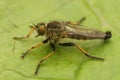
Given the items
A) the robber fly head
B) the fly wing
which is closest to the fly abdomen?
the fly wing

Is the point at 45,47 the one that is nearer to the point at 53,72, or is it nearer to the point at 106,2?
the point at 53,72

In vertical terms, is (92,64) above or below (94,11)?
below

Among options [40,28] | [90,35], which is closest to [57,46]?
[40,28]

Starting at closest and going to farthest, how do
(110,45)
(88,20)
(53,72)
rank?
(53,72)
(110,45)
(88,20)

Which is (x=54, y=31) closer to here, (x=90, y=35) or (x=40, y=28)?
(x=40, y=28)

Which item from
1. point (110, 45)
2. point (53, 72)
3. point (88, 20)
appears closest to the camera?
point (53, 72)

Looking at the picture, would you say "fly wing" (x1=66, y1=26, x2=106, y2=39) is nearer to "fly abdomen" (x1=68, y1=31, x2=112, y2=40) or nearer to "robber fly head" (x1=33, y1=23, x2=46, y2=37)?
"fly abdomen" (x1=68, y1=31, x2=112, y2=40)

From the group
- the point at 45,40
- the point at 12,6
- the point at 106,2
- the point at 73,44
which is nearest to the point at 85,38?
the point at 73,44
